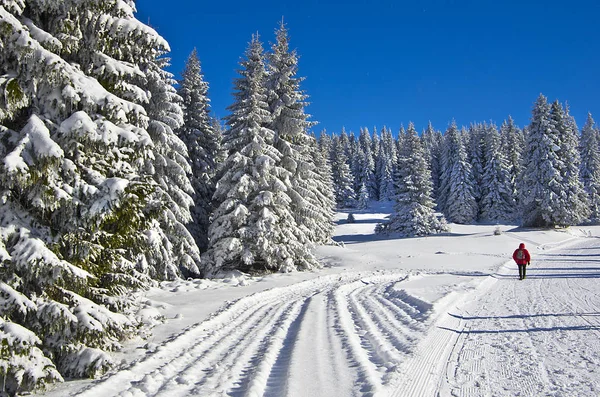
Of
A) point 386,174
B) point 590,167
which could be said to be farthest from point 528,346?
point 386,174

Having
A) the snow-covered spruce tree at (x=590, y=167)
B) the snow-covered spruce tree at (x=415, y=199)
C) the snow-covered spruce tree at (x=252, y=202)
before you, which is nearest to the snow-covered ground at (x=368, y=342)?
the snow-covered spruce tree at (x=252, y=202)

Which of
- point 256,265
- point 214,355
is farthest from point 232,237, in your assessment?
point 214,355

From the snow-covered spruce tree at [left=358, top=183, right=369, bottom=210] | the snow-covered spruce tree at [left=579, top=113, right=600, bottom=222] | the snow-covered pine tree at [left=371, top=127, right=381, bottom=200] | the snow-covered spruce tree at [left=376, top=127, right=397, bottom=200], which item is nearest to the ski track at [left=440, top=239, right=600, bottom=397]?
the snow-covered spruce tree at [left=579, top=113, right=600, bottom=222]

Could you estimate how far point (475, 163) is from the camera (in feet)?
208

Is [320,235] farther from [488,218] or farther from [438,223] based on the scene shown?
[488,218]

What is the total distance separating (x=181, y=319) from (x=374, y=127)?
12051 cm

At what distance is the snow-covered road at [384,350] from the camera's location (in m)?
5.15

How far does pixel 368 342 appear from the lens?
731cm

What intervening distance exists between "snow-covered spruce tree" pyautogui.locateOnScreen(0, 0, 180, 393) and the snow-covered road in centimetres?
80

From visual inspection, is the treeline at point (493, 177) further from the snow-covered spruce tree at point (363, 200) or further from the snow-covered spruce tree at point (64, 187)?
the snow-covered spruce tree at point (64, 187)

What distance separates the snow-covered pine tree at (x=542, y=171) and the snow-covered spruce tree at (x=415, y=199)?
34.1 ft

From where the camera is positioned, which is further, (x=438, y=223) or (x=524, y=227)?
(x=524, y=227)

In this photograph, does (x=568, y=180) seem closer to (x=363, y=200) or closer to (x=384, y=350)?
(x=363, y=200)

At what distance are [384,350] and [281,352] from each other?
1.69 m
